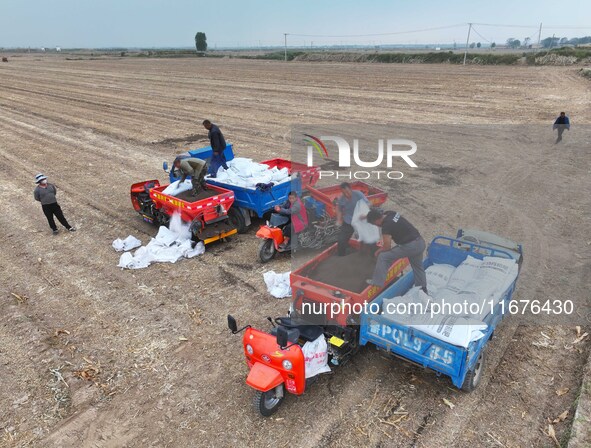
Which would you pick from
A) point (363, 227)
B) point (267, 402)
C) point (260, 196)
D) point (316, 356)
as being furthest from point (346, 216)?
point (267, 402)

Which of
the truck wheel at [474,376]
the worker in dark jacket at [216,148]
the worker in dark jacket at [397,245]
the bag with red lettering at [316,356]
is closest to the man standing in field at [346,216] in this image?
the worker in dark jacket at [397,245]

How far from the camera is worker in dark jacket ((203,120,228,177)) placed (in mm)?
10033

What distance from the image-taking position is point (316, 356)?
5098mm

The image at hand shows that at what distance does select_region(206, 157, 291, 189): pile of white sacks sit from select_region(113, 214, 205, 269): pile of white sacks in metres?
1.47

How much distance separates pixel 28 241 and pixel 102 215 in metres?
1.77

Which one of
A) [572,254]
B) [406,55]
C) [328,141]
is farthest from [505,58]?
[572,254]

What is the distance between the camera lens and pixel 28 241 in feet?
31.9

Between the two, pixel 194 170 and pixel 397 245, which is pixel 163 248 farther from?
pixel 397 245

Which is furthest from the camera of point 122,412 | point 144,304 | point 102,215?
point 102,215

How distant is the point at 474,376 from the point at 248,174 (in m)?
6.41

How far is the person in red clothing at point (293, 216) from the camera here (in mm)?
8398

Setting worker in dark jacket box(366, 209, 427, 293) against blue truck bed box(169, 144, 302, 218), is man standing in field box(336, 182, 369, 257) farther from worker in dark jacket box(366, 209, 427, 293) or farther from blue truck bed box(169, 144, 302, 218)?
blue truck bed box(169, 144, 302, 218)

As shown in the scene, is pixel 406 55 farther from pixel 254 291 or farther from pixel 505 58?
pixel 254 291

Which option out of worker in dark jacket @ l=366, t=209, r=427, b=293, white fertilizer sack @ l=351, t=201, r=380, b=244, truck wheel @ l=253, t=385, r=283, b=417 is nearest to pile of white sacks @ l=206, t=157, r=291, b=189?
white fertilizer sack @ l=351, t=201, r=380, b=244
